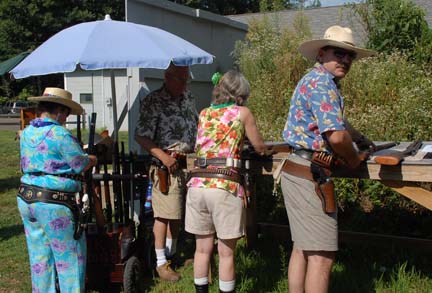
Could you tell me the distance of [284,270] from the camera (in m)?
4.52

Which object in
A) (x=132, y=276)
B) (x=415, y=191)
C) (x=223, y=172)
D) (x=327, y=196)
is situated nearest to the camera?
(x=327, y=196)

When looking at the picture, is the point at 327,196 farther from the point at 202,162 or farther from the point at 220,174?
the point at 202,162

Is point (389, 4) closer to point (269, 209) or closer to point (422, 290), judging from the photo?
point (269, 209)

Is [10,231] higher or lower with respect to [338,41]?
lower

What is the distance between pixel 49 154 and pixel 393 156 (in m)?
2.13

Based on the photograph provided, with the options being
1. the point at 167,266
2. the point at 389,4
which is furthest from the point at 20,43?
the point at 167,266

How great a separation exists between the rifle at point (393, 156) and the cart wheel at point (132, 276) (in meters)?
2.03

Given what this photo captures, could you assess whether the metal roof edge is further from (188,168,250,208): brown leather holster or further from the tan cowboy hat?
(188,168,250,208): brown leather holster

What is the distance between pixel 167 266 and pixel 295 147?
6.16 feet

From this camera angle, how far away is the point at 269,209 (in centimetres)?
625

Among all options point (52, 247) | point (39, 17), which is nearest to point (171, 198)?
point (52, 247)

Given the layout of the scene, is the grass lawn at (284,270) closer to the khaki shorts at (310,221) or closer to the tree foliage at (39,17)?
the khaki shorts at (310,221)

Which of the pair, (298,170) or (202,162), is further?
(202,162)

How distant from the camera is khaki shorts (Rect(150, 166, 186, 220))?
4.39m
